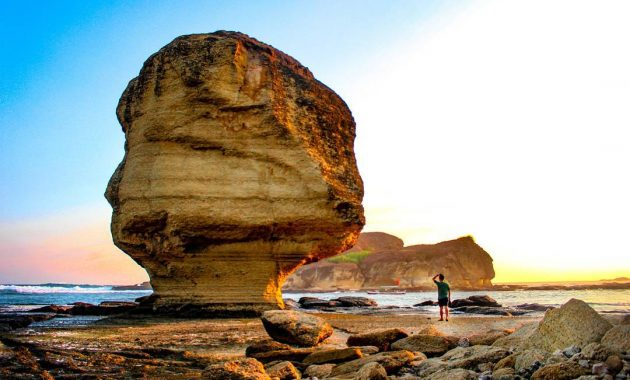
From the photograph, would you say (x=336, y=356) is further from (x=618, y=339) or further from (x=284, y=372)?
(x=618, y=339)

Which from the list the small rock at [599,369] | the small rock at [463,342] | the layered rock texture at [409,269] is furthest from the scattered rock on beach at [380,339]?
the layered rock texture at [409,269]

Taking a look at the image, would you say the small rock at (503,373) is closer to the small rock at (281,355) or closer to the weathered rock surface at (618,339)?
the weathered rock surface at (618,339)

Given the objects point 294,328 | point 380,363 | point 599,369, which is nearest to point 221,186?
point 294,328

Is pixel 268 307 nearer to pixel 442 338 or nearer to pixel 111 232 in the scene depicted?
pixel 111 232

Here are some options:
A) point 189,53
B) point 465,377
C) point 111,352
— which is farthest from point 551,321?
point 189,53

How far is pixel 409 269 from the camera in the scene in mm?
88000

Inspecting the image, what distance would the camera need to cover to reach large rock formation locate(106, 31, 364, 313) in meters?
16.2

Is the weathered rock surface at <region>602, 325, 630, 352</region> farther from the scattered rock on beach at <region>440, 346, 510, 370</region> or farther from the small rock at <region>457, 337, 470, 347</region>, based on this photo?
the small rock at <region>457, 337, 470, 347</region>

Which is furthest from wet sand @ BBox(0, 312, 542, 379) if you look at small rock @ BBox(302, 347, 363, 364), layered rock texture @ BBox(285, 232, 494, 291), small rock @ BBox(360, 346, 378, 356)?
layered rock texture @ BBox(285, 232, 494, 291)

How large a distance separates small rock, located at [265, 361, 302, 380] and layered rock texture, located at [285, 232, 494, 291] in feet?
264

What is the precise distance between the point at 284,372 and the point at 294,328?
8.48 feet

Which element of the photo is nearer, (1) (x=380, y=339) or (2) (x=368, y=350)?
(2) (x=368, y=350)

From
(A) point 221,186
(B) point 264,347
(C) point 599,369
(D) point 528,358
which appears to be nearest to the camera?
(C) point 599,369

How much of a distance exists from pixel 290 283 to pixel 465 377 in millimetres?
98853
